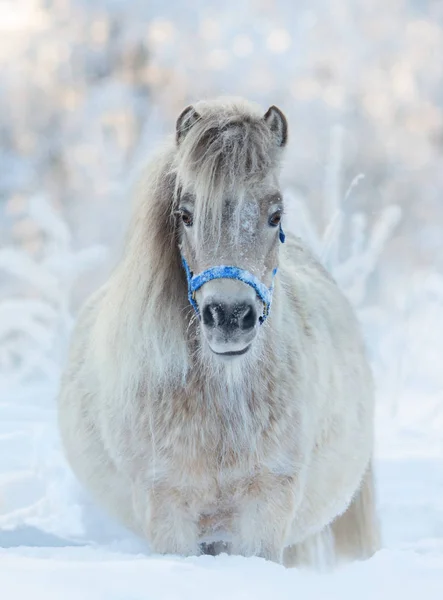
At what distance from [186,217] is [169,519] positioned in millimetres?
1044

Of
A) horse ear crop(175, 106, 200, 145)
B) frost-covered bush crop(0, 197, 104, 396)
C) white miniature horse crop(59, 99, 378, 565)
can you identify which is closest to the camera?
white miniature horse crop(59, 99, 378, 565)

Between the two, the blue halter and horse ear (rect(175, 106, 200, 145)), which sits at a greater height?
horse ear (rect(175, 106, 200, 145))

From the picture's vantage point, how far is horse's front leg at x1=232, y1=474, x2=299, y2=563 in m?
2.53

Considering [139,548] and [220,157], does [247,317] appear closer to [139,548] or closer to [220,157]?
[220,157]

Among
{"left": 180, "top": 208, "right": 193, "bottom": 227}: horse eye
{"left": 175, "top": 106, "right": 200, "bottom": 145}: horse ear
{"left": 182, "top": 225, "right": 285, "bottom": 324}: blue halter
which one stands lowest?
{"left": 182, "top": 225, "right": 285, "bottom": 324}: blue halter

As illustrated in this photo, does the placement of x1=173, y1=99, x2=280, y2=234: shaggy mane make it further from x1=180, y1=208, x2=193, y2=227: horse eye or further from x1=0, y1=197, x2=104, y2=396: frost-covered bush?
x1=0, y1=197, x2=104, y2=396: frost-covered bush

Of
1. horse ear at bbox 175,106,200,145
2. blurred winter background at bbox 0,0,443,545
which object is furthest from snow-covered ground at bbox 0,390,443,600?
blurred winter background at bbox 0,0,443,545

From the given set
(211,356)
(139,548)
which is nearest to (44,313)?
(139,548)

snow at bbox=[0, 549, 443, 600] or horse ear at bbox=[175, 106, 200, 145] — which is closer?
snow at bbox=[0, 549, 443, 600]

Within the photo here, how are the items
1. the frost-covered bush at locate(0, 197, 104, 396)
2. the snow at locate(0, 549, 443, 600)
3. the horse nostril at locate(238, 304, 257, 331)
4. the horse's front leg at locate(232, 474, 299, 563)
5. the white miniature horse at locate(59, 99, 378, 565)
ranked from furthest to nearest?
1. the frost-covered bush at locate(0, 197, 104, 396)
2. the horse's front leg at locate(232, 474, 299, 563)
3. the white miniature horse at locate(59, 99, 378, 565)
4. the horse nostril at locate(238, 304, 257, 331)
5. the snow at locate(0, 549, 443, 600)

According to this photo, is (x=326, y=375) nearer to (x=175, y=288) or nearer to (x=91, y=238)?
(x=175, y=288)

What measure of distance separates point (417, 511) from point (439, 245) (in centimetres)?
1014

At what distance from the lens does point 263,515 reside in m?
2.54

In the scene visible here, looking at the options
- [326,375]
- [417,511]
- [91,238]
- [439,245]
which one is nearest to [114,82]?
[91,238]
